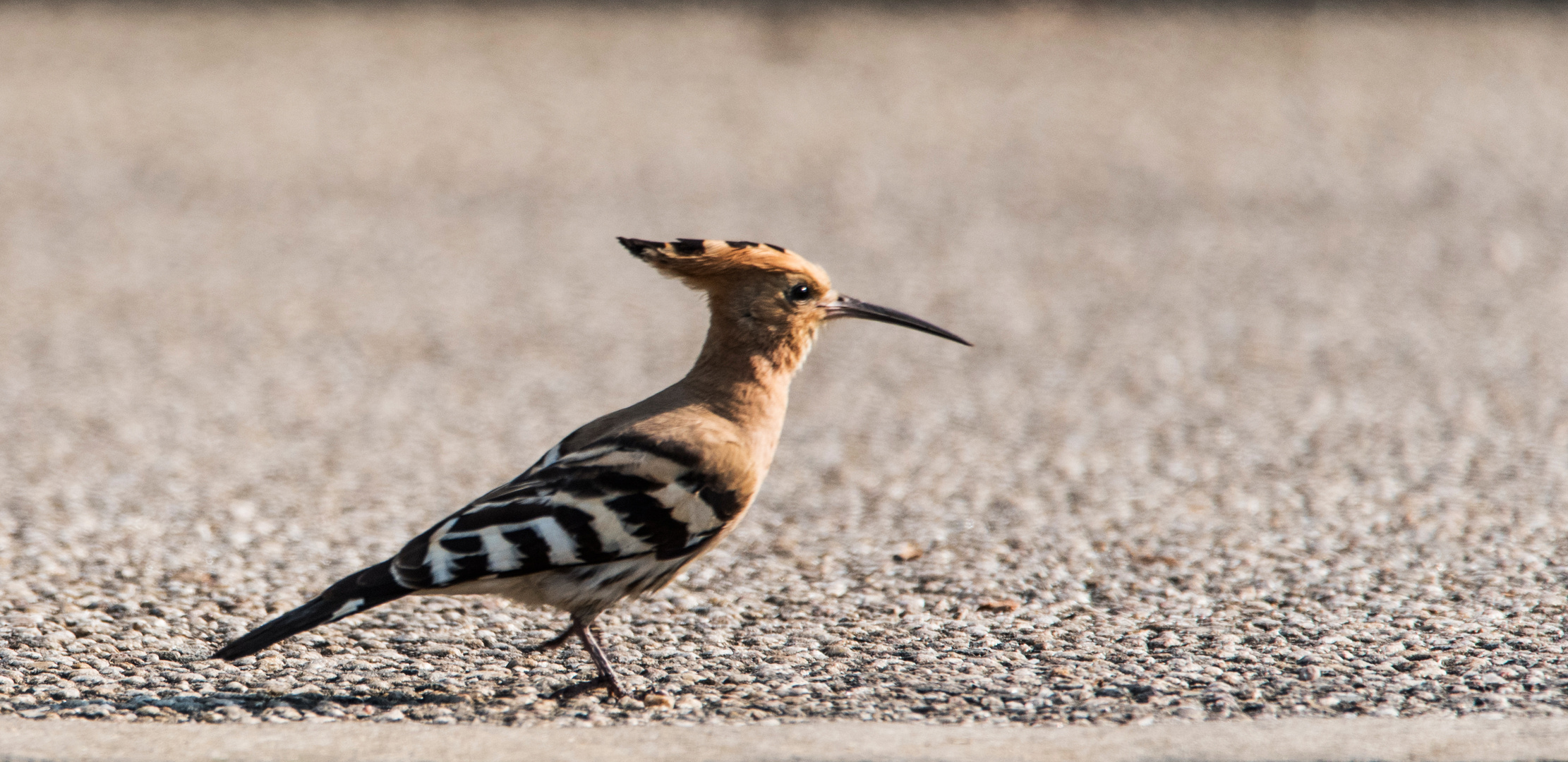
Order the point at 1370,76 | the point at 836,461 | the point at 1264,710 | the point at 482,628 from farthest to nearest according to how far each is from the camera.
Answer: the point at 1370,76
the point at 836,461
the point at 482,628
the point at 1264,710

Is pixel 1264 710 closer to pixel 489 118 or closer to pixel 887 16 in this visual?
pixel 489 118

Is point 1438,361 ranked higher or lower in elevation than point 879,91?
lower

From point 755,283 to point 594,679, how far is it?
100cm

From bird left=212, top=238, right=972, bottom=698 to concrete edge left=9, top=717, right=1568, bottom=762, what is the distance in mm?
275

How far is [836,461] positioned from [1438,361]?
8.85 feet

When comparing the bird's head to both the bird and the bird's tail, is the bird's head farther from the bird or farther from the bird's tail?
the bird's tail

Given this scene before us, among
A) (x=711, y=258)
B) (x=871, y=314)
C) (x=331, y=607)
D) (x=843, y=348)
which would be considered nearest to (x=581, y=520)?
(x=331, y=607)

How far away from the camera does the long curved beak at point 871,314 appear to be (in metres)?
3.92

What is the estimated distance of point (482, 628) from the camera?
153 inches

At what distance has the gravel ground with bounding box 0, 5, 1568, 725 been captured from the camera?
11.9ft

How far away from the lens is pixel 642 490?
342 centimetres

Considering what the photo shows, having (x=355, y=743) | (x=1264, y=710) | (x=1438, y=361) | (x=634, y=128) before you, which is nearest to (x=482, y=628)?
(x=355, y=743)

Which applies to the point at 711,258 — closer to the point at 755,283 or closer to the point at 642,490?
the point at 755,283

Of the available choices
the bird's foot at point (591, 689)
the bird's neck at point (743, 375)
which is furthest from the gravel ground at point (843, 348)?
the bird's neck at point (743, 375)
